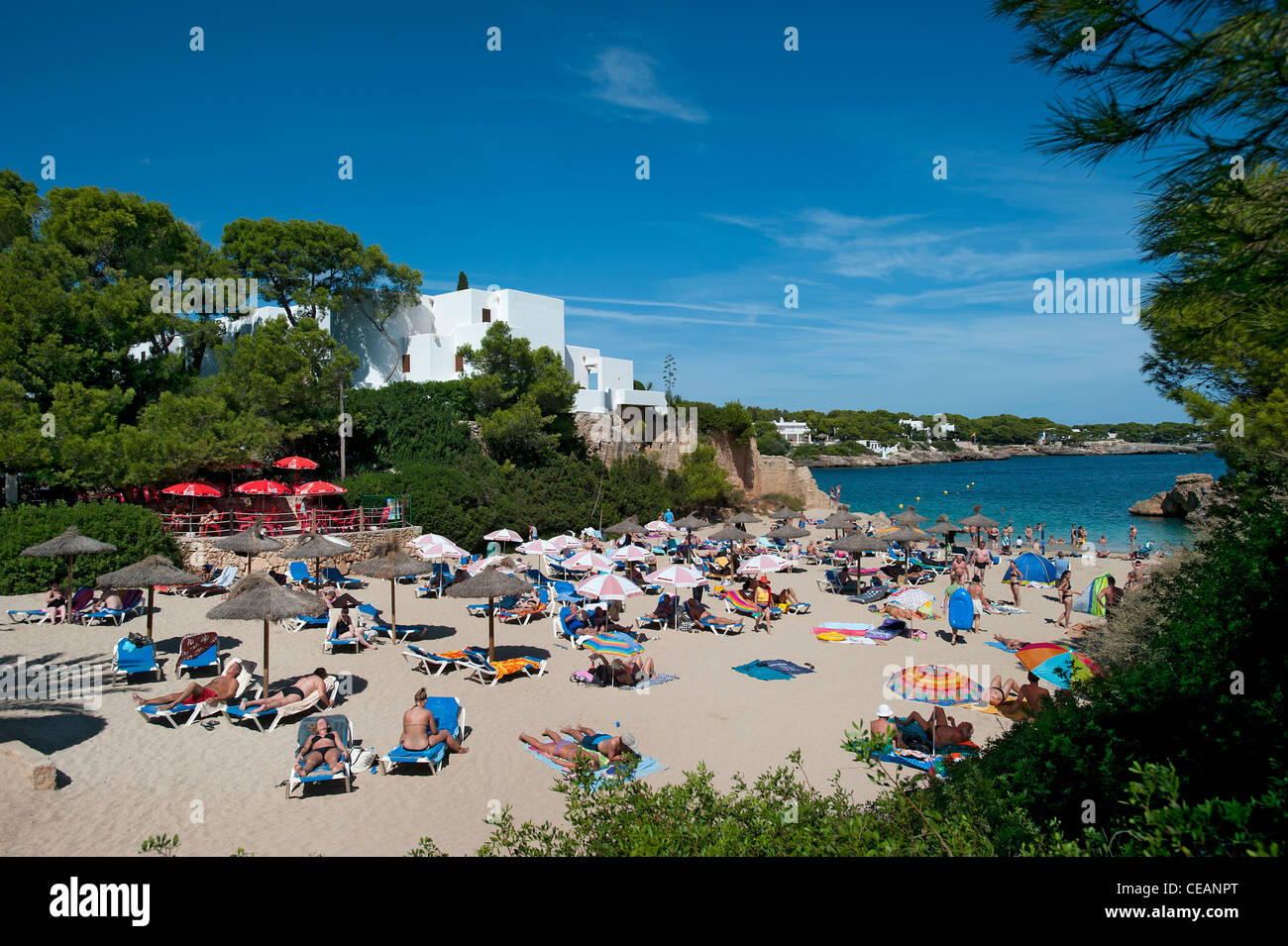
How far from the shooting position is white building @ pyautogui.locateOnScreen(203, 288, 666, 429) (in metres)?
31.5

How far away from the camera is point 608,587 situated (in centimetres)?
1300

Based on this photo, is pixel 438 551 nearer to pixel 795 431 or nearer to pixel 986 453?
pixel 795 431

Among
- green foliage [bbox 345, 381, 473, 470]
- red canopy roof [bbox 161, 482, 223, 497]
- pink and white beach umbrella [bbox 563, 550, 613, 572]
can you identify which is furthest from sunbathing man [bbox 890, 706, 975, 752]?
green foliage [bbox 345, 381, 473, 470]

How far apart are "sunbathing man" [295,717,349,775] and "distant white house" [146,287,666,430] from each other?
25695 mm

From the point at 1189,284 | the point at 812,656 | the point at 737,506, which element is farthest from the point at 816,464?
the point at 1189,284

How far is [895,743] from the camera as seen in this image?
8.62 meters

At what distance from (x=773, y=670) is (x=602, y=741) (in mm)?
4691

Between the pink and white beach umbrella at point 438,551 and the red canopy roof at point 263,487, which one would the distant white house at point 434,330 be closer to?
the red canopy roof at point 263,487

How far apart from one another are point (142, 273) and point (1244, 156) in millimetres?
30188

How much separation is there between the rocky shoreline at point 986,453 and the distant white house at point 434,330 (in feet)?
268

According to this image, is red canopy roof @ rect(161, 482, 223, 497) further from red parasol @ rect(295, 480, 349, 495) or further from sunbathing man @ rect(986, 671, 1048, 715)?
sunbathing man @ rect(986, 671, 1048, 715)

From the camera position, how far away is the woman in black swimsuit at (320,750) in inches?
288

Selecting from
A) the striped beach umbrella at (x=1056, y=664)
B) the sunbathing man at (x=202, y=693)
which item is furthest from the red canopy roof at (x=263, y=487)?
the striped beach umbrella at (x=1056, y=664)

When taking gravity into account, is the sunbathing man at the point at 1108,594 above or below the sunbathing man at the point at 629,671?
above
